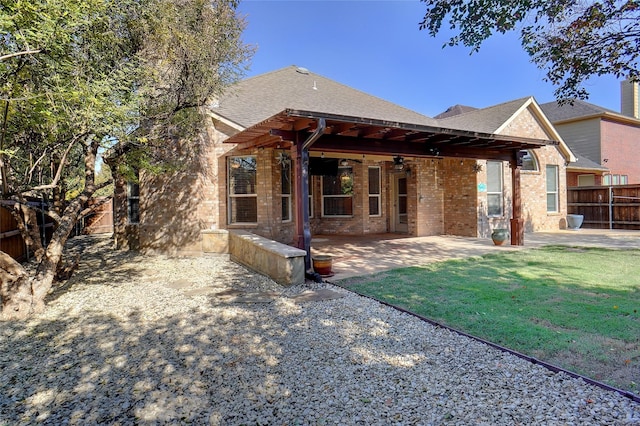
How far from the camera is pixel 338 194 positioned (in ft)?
43.8

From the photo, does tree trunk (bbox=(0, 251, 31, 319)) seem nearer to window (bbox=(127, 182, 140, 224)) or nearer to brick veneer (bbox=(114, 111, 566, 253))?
brick veneer (bbox=(114, 111, 566, 253))

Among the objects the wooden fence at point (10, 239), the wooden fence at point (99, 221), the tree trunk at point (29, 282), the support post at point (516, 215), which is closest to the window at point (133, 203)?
the wooden fence at point (10, 239)

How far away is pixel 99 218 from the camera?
1848cm

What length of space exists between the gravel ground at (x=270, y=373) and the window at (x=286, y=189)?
5.75 metres

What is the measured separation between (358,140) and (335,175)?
5035mm

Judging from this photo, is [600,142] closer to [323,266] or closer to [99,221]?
[323,266]

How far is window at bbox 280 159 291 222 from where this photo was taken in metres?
10.6

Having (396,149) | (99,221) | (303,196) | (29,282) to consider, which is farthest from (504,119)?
(99,221)

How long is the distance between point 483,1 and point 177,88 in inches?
198

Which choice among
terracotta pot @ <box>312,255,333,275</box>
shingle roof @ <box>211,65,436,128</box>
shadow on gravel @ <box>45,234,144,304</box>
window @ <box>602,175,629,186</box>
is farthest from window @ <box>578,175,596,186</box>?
shadow on gravel @ <box>45,234,144,304</box>

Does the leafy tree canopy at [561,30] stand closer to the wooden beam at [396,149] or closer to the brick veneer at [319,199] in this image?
the wooden beam at [396,149]

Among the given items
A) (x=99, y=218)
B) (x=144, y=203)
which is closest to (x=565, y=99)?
(x=144, y=203)

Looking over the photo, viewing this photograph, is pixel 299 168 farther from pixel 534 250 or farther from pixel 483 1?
pixel 534 250

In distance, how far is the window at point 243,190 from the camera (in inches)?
401
